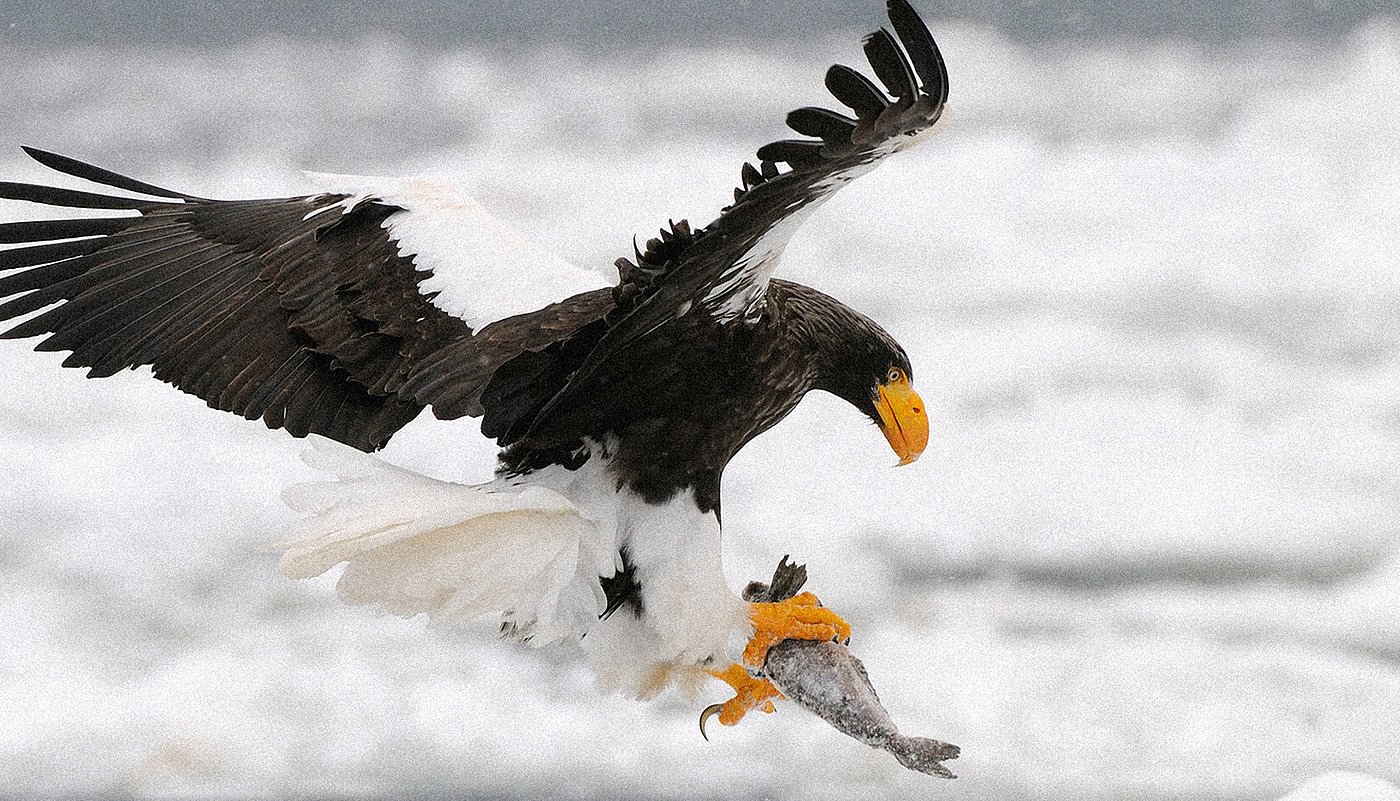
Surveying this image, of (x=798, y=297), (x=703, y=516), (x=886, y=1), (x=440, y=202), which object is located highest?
(x=440, y=202)

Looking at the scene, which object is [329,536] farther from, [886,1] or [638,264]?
[886,1]

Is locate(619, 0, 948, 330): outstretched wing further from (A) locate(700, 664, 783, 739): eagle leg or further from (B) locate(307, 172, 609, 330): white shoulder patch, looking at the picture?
(A) locate(700, 664, 783, 739): eagle leg

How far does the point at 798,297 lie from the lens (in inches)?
86.4

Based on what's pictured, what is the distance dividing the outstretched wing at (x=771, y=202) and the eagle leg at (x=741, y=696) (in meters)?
0.60

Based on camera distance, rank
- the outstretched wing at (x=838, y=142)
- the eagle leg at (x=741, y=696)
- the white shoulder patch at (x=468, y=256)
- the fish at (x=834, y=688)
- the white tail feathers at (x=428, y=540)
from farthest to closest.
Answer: the eagle leg at (x=741, y=696) < the white shoulder patch at (x=468, y=256) < the fish at (x=834, y=688) < the white tail feathers at (x=428, y=540) < the outstretched wing at (x=838, y=142)

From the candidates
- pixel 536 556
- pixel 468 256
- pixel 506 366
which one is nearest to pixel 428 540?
pixel 536 556

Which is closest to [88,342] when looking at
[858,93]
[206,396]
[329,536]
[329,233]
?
[206,396]

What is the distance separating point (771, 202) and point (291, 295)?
109 centimetres

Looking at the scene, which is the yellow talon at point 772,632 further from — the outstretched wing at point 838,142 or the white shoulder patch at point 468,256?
the outstretched wing at point 838,142

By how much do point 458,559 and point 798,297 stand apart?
649 millimetres

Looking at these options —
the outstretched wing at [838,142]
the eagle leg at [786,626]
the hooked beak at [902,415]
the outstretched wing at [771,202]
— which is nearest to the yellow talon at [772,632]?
the eagle leg at [786,626]

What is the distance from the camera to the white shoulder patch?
2203mm

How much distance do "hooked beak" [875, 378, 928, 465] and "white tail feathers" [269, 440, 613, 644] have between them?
51 cm

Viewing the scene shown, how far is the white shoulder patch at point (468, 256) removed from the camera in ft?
7.23
